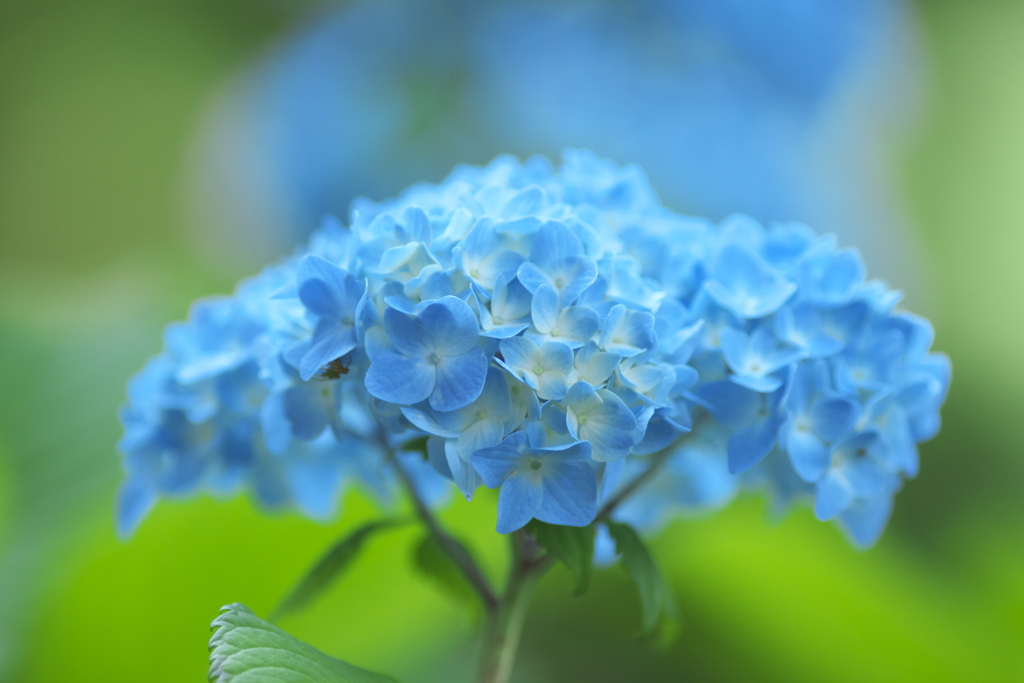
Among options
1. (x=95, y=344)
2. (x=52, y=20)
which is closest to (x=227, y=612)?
(x=95, y=344)

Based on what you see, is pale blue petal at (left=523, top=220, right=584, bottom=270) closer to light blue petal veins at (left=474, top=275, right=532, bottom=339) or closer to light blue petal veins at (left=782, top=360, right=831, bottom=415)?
light blue petal veins at (left=474, top=275, right=532, bottom=339)

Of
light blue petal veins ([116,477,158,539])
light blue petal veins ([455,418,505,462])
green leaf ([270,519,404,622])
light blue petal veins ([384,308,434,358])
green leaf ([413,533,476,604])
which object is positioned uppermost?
light blue petal veins ([384,308,434,358])

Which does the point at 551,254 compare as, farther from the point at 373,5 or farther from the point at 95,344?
the point at 373,5

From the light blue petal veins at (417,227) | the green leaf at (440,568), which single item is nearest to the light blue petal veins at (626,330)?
the light blue petal veins at (417,227)

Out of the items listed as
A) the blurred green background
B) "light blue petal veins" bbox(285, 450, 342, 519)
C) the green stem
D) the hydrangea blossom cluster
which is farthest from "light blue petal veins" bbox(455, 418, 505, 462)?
the blurred green background

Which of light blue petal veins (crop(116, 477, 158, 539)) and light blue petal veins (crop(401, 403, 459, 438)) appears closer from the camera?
light blue petal veins (crop(401, 403, 459, 438))

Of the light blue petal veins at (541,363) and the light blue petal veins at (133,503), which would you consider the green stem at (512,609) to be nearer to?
the light blue petal veins at (541,363)

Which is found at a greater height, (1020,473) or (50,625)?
(50,625)
